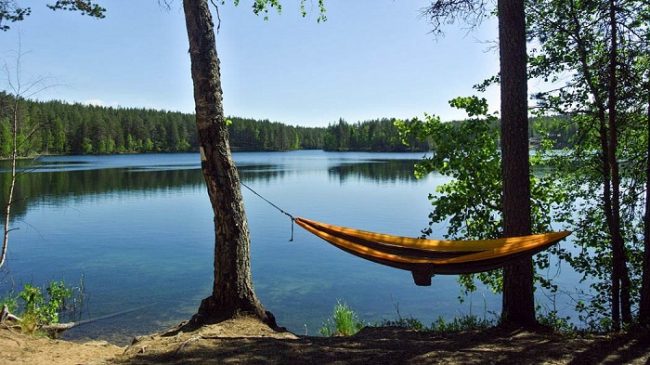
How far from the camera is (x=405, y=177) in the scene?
30344mm

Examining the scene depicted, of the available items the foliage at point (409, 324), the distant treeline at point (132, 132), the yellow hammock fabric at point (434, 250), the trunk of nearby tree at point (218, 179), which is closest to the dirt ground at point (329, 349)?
the trunk of nearby tree at point (218, 179)

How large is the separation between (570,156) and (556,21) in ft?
5.00

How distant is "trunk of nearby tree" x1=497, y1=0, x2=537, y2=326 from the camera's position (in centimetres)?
367

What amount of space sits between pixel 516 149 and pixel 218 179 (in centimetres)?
237

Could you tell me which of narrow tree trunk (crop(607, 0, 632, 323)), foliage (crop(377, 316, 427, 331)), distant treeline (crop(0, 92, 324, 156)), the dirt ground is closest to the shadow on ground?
the dirt ground

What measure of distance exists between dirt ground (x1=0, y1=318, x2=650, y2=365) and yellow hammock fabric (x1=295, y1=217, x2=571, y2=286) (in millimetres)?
520

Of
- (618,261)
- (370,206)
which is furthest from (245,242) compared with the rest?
(370,206)

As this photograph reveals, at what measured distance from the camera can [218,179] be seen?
3.78 metres

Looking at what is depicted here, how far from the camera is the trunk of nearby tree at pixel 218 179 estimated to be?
373 centimetres

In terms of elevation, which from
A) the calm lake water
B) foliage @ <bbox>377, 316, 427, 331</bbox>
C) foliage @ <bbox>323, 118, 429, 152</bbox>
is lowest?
A: the calm lake water

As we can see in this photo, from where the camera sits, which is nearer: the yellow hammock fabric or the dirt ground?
the dirt ground

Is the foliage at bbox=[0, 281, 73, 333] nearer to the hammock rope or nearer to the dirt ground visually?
the dirt ground

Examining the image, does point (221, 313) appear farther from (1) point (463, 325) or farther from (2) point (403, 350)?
(1) point (463, 325)

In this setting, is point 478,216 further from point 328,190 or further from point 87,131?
point 87,131
